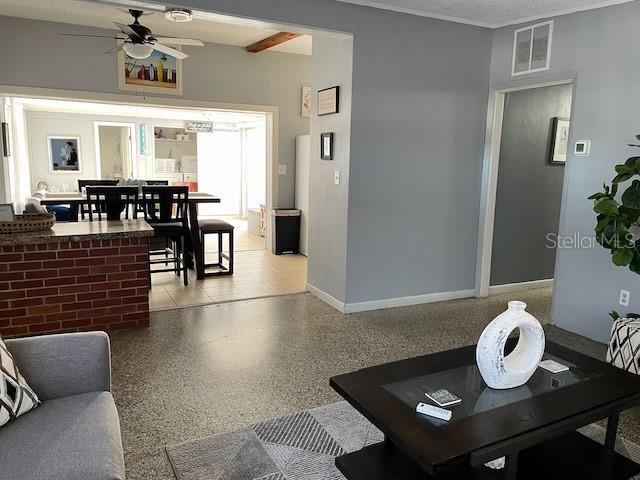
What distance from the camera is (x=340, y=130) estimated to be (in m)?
4.03

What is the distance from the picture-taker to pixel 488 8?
3.77 m

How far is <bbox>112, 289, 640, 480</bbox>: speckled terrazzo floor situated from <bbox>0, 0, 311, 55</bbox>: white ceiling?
2.57 meters

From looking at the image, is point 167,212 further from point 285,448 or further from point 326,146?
point 285,448

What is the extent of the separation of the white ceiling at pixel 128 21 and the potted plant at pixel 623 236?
319cm

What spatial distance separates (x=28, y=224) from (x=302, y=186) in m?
3.84

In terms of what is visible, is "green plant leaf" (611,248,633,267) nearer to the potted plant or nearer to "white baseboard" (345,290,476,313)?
the potted plant

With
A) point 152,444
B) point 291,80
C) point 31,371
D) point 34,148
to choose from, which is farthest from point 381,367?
point 34,148

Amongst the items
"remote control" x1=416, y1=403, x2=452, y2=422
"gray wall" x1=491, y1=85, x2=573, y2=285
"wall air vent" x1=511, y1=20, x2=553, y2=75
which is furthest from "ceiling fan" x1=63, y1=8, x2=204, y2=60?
"remote control" x1=416, y1=403, x2=452, y2=422

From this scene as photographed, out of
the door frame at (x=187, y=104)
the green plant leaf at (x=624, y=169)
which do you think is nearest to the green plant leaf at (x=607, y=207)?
the green plant leaf at (x=624, y=169)

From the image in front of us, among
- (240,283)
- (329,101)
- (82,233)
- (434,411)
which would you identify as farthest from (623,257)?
(82,233)

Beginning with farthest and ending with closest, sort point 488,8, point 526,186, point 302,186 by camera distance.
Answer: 1. point 302,186
2. point 526,186
3. point 488,8

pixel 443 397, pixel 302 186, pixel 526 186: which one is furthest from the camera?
pixel 302 186

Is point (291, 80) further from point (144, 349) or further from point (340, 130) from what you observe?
point (144, 349)

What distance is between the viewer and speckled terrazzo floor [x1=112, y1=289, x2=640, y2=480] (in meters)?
2.36
